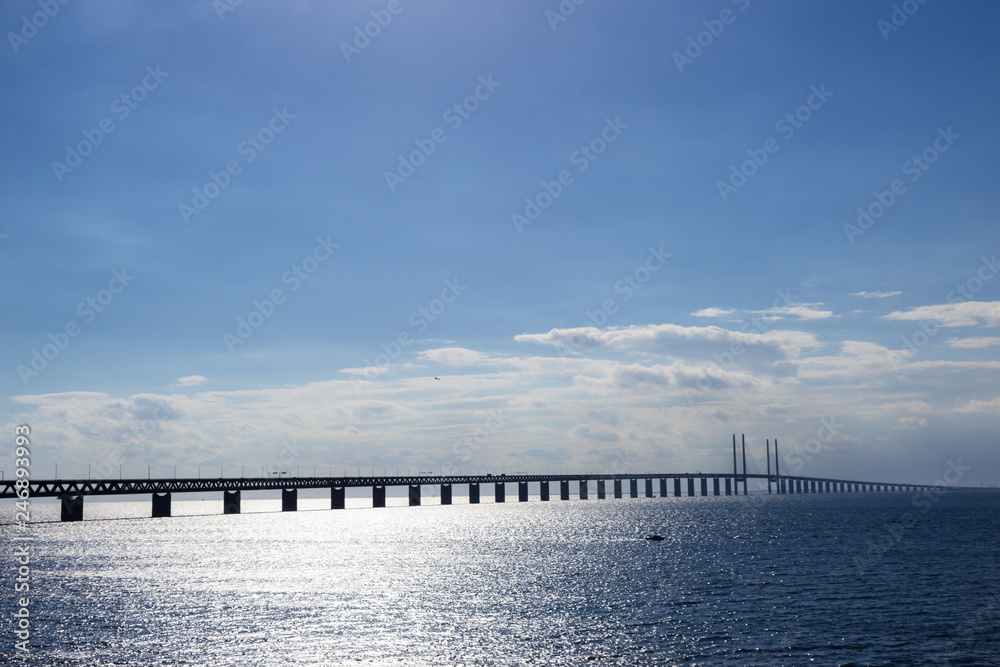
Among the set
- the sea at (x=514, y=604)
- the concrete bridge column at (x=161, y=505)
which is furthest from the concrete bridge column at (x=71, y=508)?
the sea at (x=514, y=604)

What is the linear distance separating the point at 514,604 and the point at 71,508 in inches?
5506

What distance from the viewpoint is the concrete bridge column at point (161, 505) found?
17705cm

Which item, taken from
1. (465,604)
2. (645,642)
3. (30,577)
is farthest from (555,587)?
(30,577)

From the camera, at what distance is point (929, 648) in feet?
129

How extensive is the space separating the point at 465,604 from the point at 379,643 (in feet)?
45.0

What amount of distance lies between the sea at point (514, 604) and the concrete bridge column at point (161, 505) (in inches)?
3108

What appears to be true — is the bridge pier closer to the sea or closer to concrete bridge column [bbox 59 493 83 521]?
concrete bridge column [bbox 59 493 83 521]

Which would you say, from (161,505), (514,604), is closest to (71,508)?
(161,505)

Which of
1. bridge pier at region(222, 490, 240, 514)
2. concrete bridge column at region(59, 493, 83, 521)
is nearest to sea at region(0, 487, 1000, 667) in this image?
concrete bridge column at region(59, 493, 83, 521)

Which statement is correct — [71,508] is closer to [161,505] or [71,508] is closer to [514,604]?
[161,505]

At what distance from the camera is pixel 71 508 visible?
529ft

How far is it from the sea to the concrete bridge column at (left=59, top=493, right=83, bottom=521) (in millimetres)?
63743

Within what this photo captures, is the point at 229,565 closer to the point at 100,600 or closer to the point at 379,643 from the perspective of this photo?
the point at 100,600

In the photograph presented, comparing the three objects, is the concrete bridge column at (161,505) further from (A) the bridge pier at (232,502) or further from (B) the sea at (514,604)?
(B) the sea at (514,604)
